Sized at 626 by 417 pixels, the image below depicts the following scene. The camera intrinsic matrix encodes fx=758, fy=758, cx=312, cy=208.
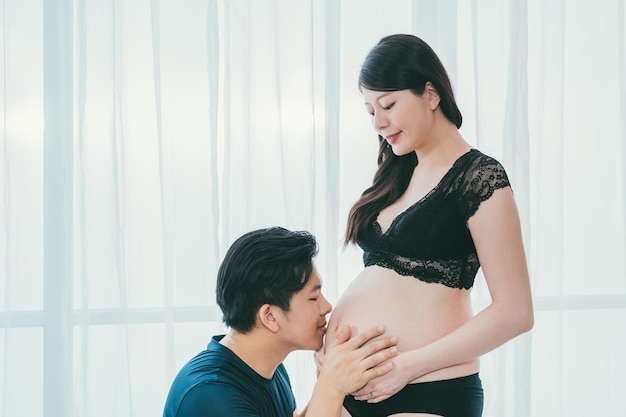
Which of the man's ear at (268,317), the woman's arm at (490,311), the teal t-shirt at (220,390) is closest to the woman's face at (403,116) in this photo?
the woman's arm at (490,311)

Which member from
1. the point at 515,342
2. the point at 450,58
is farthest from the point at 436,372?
the point at 450,58

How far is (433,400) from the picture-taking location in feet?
4.96

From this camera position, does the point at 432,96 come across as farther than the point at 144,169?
No

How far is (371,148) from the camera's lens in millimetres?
2551

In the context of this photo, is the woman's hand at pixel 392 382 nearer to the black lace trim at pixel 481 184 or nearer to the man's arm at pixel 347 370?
the man's arm at pixel 347 370

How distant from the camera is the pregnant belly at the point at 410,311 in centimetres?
155

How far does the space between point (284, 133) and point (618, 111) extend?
1.21 meters

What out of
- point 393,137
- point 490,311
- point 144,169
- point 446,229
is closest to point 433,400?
point 490,311

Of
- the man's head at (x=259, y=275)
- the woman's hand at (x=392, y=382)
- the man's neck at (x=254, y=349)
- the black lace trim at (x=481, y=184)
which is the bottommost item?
the woman's hand at (x=392, y=382)

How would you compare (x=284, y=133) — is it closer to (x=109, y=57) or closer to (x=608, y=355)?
(x=109, y=57)

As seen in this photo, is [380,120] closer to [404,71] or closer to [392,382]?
[404,71]

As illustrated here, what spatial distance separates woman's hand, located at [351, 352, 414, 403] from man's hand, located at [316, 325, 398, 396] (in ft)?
0.04

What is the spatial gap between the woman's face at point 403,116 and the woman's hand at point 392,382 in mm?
476

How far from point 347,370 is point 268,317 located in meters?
0.20
